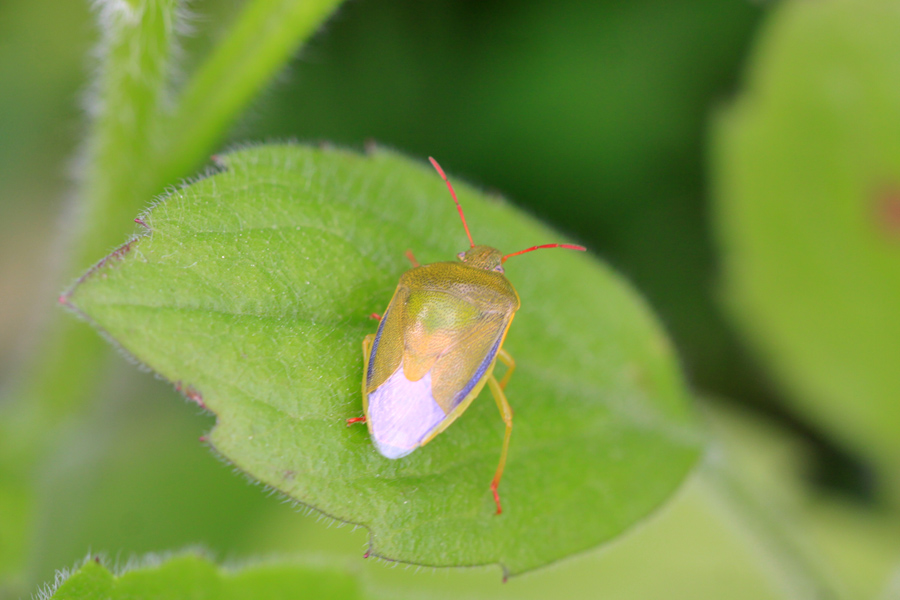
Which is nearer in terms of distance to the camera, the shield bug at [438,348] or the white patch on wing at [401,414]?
the white patch on wing at [401,414]

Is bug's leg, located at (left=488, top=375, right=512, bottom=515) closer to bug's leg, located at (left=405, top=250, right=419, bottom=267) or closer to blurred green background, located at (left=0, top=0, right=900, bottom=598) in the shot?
bug's leg, located at (left=405, top=250, right=419, bottom=267)

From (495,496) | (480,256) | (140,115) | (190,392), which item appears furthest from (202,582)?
(140,115)

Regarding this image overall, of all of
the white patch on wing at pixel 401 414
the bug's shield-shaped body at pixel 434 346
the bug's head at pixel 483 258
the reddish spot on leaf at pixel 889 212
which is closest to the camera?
the white patch on wing at pixel 401 414

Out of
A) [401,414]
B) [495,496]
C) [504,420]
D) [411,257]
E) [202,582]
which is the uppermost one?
[411,257]

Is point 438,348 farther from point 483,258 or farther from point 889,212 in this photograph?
point 889,212

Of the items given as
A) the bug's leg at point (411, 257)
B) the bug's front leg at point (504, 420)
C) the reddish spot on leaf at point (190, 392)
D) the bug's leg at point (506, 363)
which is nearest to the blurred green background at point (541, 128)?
the bug's leg at point (411, 257)

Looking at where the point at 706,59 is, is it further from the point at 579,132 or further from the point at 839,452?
Answer: the point at 839,452

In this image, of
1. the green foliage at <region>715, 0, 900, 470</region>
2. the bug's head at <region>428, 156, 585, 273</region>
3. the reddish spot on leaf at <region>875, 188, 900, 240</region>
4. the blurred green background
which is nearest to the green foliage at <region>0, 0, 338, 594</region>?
the bug's head at <region>428, 156, 585, 273</region>

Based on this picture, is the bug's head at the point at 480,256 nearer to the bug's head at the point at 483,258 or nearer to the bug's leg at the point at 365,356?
the bug's head at the point at 483,258
